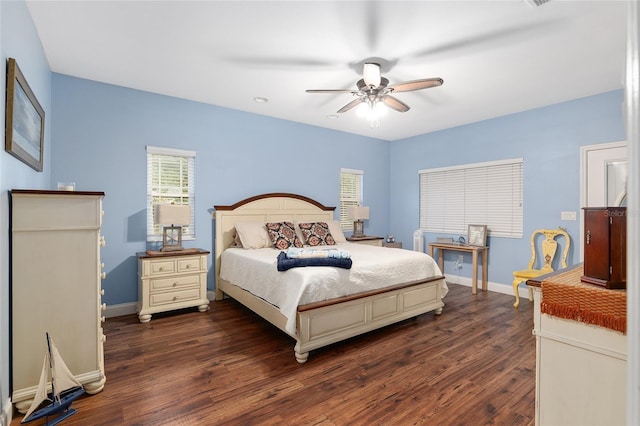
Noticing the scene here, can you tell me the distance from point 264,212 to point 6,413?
331 cm

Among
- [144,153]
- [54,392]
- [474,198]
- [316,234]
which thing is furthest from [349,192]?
[54,392]

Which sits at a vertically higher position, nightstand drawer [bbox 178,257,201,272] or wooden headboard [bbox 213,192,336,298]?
wooden headboard [bbox 213,192,336,298]

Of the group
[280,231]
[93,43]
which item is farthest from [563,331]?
[93,43]

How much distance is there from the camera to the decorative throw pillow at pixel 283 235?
423cm

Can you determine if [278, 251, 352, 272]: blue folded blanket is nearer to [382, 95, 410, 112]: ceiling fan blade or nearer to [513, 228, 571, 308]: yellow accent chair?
[382, 95, 410, 112]: ceiling fan blade

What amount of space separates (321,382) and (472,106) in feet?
12.9

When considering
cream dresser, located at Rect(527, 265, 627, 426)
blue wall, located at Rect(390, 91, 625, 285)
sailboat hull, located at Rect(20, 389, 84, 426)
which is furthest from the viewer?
blue wall, located at Rect(390, 91, 625, 285)

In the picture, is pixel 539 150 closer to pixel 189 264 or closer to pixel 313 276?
pixel 313 276

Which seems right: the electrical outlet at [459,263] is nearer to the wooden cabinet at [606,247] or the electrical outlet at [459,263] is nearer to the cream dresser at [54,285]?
the wooden cabinet at [606,247]

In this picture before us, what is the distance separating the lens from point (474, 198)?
526 centimetres

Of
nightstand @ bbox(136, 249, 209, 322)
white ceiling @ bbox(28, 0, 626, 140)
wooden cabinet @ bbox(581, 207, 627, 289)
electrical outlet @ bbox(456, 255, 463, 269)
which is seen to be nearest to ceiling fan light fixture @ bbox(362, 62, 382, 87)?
white ceiling @ bbox(28, 0, 626, 140)

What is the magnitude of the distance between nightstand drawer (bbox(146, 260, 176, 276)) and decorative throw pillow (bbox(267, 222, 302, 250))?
1.23 meters

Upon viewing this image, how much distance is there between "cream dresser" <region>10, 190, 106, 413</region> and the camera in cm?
196

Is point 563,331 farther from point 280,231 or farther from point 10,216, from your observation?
point 280,231
